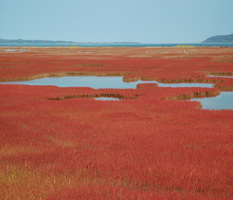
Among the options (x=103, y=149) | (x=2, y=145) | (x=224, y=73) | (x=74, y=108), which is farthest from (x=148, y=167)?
(x=224, y=73)

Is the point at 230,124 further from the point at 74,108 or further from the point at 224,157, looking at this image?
the point at 74,108

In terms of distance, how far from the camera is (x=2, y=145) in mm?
9742

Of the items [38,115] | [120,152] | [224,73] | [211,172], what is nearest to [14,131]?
[38,115]

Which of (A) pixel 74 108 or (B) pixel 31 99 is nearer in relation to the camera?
(A) pixel 74 108

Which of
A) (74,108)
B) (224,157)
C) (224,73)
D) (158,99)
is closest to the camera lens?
(224,157)

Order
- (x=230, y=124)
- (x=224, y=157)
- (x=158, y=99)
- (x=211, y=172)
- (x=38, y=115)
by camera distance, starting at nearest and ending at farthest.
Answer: (x=211, y=172) → (x=224, y=157) → (x=230, y=124) → (x=38, y=115) → (x=158, y=99)

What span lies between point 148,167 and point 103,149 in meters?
2.31

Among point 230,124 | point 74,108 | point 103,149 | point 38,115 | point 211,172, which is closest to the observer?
point 211,172

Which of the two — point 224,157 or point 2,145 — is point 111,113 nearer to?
point 2,145

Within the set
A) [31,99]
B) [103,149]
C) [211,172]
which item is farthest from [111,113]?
[211,172]

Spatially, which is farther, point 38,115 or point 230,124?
point 38,115

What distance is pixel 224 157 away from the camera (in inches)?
337

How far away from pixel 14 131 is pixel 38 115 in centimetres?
340

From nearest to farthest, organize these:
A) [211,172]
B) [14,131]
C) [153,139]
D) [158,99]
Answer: [211,172] → [153,139] → [14,131] → [158,99]
